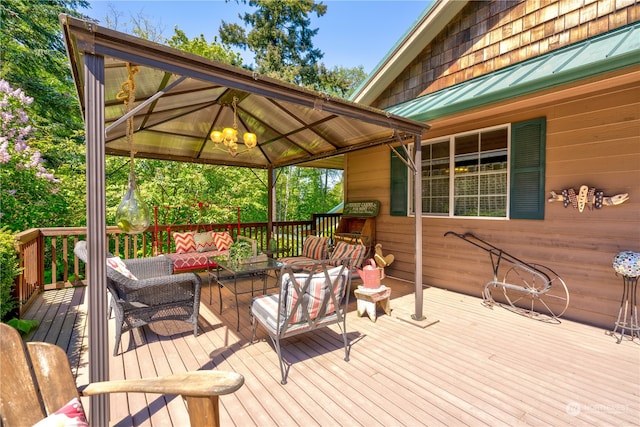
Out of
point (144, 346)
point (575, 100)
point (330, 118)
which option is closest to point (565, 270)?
point (575, 100)

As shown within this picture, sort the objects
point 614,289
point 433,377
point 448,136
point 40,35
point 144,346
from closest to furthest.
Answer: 1. point 433,377
2. point 144,346
3. point 614,289
4. point 448,136
5. point 40,35

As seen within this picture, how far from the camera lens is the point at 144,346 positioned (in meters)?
2.88

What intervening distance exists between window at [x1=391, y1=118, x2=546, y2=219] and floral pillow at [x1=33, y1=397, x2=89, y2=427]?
15.0 feet

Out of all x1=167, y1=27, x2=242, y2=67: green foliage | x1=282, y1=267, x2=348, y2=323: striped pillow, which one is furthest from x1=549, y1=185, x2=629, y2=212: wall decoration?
x1=167, y1=27, x2=242, y2=67: green foliage

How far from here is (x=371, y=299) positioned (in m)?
3.48

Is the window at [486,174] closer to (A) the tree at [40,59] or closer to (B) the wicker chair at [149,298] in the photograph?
(B) the wicker chair at [149,298]

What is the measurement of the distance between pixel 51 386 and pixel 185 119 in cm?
403

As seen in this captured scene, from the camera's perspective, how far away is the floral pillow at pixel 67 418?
1.09 metres

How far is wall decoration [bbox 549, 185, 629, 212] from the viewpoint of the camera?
3148mm

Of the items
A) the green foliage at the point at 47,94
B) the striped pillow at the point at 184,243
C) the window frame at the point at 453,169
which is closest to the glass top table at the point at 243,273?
the striped pillow at the point at 184,243

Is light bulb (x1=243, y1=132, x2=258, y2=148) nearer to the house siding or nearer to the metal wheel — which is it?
the house siding

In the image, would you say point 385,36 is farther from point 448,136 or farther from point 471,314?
point 471,314

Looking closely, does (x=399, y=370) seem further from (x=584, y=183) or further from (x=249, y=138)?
(x=249, y=138)

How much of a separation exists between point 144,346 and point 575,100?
17.8 feet
